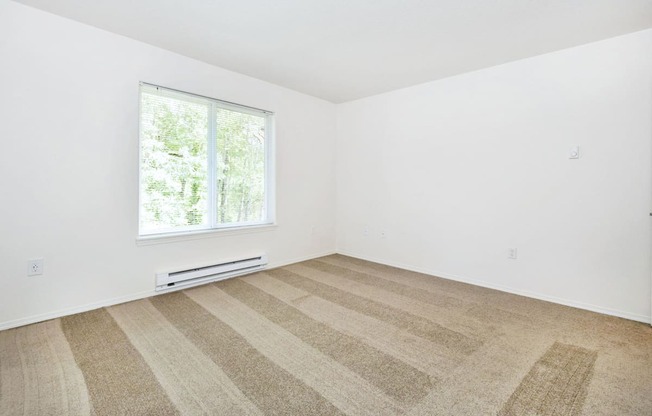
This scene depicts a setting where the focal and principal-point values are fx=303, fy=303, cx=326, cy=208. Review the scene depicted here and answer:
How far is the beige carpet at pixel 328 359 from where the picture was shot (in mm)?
1578

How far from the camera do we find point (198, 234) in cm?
336

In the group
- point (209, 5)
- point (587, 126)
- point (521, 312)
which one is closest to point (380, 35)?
point (209, 5)

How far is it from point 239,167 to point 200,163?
0.51 meters

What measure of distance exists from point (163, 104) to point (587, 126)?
413 centimetres

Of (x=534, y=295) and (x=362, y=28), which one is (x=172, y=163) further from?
(x=534, y=295)

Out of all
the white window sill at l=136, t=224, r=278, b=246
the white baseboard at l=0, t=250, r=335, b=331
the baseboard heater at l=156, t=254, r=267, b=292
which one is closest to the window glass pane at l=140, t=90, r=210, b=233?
the white window sill at l=136, t=224, r=278, b=246

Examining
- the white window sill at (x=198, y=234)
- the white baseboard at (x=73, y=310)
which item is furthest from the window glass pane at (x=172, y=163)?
the white baseboard at (x=73, y=310)

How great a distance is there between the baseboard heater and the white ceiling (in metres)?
2.29

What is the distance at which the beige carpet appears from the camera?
158cm

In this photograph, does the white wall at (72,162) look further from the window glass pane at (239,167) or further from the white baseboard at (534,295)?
the white baseboard at (534,295)

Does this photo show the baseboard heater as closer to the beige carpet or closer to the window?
the beige carpet

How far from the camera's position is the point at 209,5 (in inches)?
90.1

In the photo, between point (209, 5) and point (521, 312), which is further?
point (521, 312)

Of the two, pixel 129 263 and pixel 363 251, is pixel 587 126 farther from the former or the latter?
pixel 129 263
